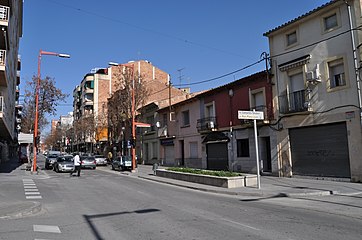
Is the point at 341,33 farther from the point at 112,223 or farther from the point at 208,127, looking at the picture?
the point at 112,223

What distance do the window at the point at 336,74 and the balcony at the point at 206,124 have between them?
10.9 m

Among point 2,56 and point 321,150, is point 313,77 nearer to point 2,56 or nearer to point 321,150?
point 321,150

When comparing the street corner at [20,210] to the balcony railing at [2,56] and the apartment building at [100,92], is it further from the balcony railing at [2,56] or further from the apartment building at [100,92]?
the apartment building at [100,92]

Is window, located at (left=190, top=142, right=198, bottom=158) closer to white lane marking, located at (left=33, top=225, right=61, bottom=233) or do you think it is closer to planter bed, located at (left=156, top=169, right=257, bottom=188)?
→ planter bed, located at (left=156, top=169, right=257, bottom=188)

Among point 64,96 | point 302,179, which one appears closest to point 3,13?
point 64,96

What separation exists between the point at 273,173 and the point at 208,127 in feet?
25.7

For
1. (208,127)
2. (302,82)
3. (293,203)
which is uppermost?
(302,82)

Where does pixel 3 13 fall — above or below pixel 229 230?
above

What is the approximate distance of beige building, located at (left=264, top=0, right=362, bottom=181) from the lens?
→ 1650cm

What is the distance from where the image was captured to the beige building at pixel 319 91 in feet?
54.1

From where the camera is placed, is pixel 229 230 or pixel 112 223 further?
pixel 112 223

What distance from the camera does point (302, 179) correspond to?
18.5 metres

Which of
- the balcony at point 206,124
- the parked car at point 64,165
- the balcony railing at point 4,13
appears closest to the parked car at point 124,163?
the parked car at point 64,165

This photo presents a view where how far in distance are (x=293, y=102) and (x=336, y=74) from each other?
2952mm
